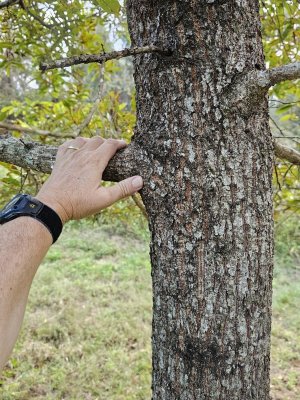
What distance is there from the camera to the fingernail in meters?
1.17

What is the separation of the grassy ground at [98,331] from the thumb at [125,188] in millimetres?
2504

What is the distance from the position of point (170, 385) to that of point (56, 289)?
3.79 metres

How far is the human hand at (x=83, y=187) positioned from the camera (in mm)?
1165

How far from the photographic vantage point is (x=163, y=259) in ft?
3.85

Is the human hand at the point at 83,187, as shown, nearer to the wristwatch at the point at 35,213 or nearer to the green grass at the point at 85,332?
the wristwatch at the point at 35,213

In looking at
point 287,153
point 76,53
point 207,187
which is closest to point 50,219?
point 207,187

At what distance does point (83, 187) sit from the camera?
1.18 m

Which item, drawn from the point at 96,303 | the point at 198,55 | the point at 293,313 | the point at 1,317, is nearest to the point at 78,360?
the point at 96,303

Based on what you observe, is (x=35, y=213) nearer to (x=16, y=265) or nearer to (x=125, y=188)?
(x=16, y=265)

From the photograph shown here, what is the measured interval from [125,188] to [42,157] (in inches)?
14.4

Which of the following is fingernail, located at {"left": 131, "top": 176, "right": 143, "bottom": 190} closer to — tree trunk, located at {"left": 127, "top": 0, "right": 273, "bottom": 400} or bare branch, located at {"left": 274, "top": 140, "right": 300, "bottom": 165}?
tree trunk, located at {"left": 127, "top": 0, "right": 273, "bottom": 400}

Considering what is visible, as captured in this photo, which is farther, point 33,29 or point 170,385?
point 33,29

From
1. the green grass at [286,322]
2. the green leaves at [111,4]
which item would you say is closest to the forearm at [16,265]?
the green leaves at [111,4]

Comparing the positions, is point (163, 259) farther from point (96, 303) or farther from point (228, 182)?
point (96, 303)
